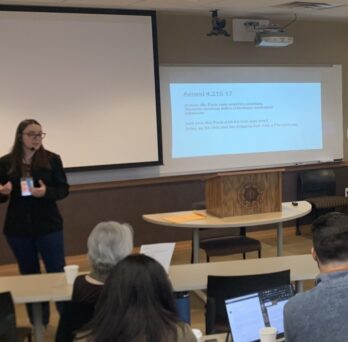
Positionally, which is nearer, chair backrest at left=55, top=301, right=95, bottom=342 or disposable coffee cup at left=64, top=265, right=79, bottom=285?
chair backrest at left=55, top=301, right=95, bottom=342

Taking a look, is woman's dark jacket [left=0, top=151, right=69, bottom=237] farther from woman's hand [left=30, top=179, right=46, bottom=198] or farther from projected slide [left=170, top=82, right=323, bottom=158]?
projected slide [left=170, top=82, right=323, bottom=158]

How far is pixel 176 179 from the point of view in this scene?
6.59 metres

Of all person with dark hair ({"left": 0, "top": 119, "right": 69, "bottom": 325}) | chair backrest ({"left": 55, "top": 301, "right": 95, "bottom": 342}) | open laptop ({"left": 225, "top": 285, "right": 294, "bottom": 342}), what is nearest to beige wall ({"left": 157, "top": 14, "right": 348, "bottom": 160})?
person with dark hair ({"left": 0, "top": 119, "right": 69, "bottom": 325})

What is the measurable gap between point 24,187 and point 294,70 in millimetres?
4627

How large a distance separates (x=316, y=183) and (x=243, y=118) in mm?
1292

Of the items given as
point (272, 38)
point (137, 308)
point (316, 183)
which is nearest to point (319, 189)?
point (316, 183)

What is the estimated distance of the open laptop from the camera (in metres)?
2.19

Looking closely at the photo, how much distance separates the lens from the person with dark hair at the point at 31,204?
387cm

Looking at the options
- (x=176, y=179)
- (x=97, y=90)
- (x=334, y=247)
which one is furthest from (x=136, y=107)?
(x=334, y=247)

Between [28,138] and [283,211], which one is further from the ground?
[28,138]

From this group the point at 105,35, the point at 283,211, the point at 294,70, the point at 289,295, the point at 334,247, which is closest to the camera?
the point at 334,247

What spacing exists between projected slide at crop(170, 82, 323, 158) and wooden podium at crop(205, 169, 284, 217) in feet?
7.03

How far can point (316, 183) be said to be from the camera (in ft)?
23.7

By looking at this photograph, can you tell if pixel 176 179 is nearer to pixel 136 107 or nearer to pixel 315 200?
pixel 136 107
